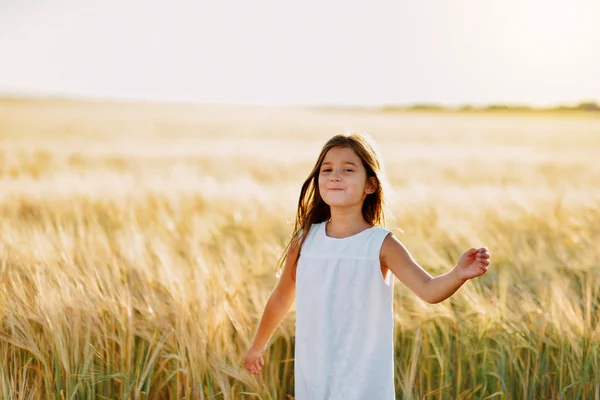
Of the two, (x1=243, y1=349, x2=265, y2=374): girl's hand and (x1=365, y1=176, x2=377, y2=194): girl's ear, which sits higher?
(x1=365, y1=176, x2=377, y2=194): girl's ear

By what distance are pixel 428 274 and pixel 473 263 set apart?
0.17 metres

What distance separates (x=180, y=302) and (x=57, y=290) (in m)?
0.41

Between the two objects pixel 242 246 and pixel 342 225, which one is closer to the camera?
pixel 342 225

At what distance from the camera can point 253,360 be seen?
214 centimetres

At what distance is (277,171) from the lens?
932cm

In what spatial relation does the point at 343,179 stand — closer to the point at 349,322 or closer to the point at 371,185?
the point at 371,185

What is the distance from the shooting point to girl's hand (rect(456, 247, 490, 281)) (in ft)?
5.59

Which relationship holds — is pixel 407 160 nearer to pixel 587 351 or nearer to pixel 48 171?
pixel 48 171

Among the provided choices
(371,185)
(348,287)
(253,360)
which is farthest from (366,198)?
(253,360)

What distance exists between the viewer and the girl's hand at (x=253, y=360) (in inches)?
84.0

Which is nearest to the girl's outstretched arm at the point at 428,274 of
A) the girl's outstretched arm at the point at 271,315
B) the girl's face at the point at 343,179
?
the girl's face at the point at 343,179

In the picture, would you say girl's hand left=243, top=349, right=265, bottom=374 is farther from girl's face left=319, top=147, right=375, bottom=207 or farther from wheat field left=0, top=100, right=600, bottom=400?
girl's face left=319, top=147, right=375, bottom=207

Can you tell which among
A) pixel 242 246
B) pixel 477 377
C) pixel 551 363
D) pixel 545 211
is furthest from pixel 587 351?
pixel 545 211

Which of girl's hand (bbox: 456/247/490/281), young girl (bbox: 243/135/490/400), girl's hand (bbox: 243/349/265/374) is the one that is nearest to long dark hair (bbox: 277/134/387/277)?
young girl (bbox: 243/135/490/400)
